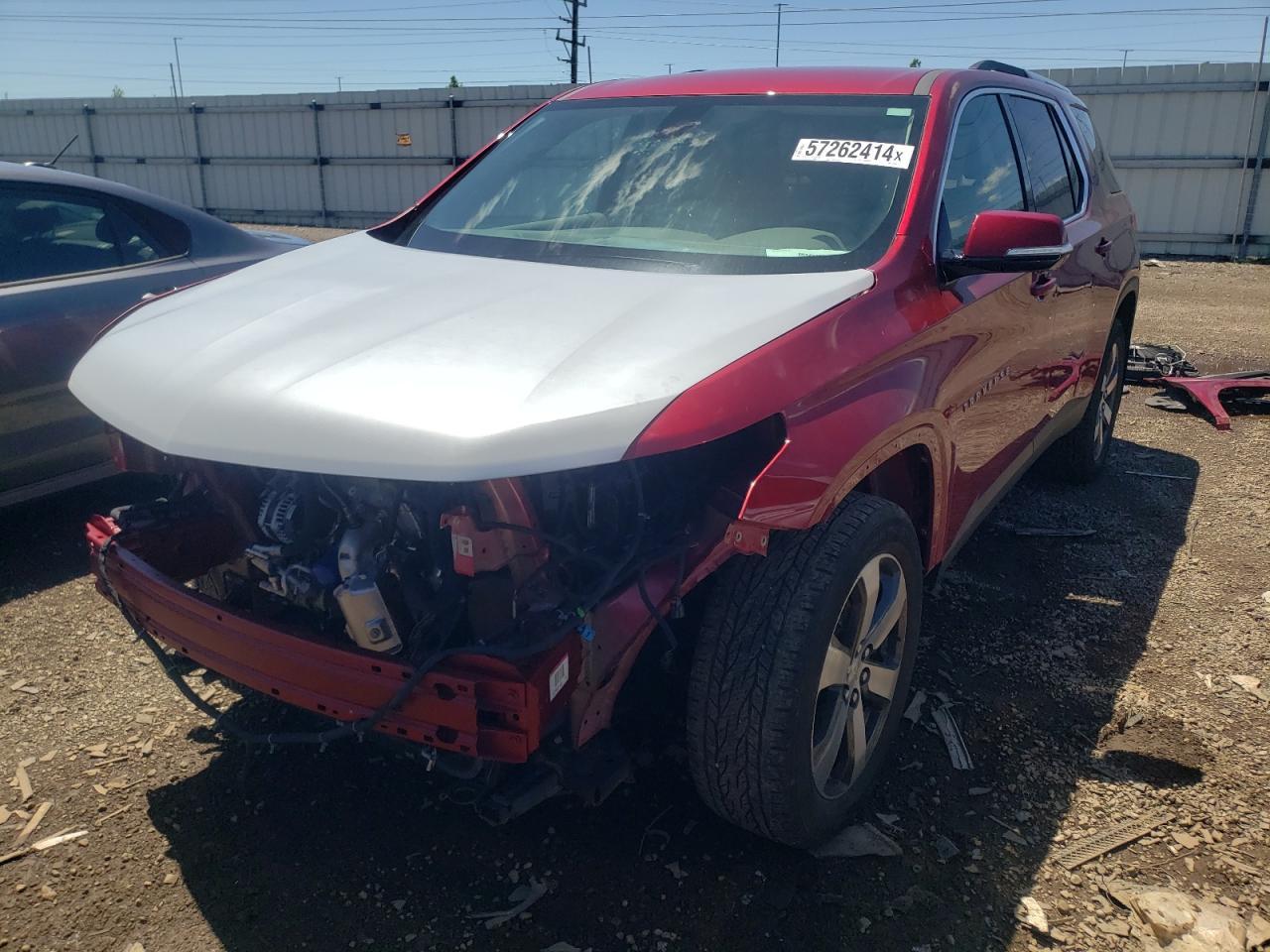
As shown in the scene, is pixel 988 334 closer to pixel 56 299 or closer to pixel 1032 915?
pixel 1032 915

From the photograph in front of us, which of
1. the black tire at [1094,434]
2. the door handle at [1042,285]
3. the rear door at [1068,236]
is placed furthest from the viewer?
the black tire at [1094,434]

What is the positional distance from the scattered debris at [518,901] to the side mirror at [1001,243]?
1951mm

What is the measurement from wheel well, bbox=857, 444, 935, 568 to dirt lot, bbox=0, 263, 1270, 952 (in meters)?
0.65

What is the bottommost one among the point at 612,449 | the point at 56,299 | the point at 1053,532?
the point at 1053,532

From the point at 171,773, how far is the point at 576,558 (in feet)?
5.10

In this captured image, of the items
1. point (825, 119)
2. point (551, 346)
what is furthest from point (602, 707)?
point (825, 119)

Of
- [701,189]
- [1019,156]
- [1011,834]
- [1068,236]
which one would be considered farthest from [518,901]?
[1068,236]

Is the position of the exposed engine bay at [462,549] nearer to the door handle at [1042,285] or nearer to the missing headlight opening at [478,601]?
the missing headlight opening at [478,601]

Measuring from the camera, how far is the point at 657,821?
8.75 ft

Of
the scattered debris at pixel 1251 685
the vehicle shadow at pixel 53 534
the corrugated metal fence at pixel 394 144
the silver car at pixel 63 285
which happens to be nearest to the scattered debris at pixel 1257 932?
the scattered debris at pixel 1251 685

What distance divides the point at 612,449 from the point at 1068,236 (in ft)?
9.60

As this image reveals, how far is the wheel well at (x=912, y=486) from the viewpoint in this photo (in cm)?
A: 279

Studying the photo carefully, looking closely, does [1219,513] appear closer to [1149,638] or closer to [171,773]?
[1149,638]

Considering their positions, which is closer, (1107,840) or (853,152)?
(1107,840)
